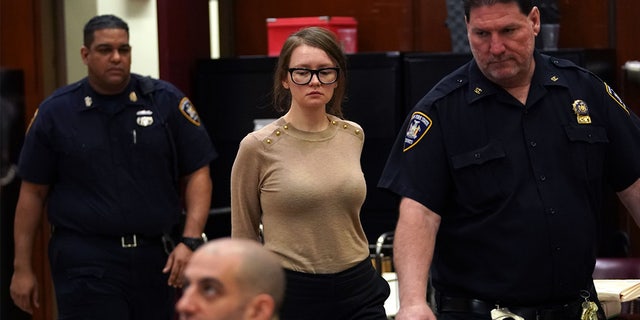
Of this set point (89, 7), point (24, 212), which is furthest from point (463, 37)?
point (24, 212)

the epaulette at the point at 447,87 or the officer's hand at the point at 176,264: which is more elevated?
the epaulette at the point at 447,87

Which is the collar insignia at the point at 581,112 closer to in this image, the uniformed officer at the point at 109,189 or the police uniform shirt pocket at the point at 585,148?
the police uniform shirt pocket at the point at 585,148

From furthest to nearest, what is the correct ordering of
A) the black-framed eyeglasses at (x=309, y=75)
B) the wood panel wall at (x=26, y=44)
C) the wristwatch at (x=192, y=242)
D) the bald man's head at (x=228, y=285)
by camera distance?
the wood panel wall at (x=26, y=44)
the wristwatch at (x=192, y=242)
the black-framed eyeglasses at (x=309, y=75)
the bald man's head at (x=228, y=285)

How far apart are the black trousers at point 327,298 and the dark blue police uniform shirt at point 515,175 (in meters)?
0.50

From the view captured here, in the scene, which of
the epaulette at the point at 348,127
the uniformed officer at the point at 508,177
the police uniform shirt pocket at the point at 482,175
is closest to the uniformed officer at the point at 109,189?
the epaulette at the point at 348,127

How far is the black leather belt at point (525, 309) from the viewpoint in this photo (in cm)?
359

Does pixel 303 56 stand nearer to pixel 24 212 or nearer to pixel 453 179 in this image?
pixel 453 179

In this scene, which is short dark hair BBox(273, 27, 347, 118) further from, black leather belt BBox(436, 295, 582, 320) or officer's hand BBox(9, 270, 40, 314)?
officer's hand BBox(9, 270, 40, 314)

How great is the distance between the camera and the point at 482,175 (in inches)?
140

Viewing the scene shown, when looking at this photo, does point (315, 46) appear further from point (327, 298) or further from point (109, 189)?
point (109, 189)

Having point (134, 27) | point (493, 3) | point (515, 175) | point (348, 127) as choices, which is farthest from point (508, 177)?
point (134, 27)

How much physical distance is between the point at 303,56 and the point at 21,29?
11.5 ft

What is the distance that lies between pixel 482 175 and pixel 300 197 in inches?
31.7

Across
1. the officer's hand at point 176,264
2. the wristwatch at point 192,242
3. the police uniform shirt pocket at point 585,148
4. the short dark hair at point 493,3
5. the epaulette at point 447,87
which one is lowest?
the officer's hand at point 176,264
